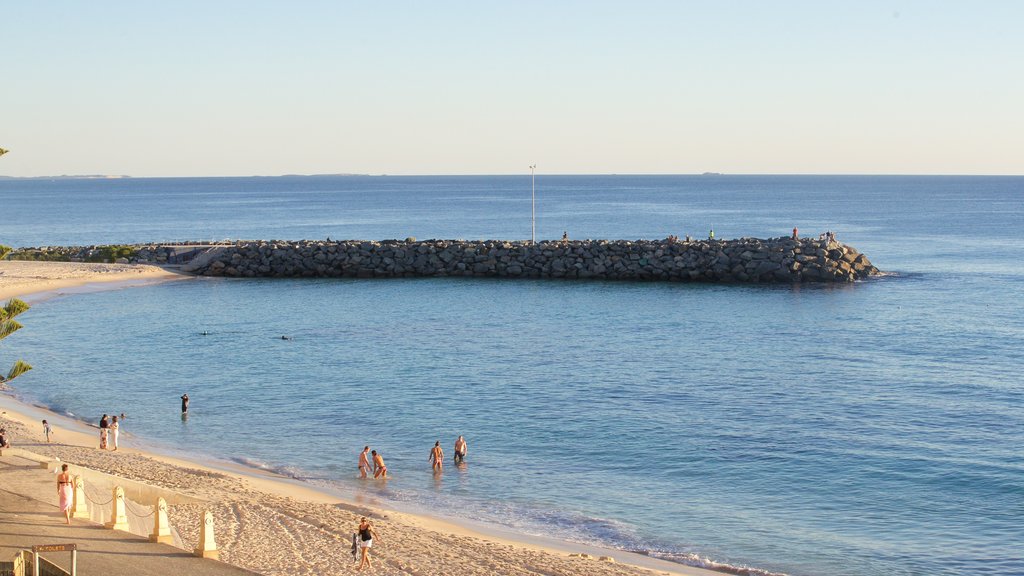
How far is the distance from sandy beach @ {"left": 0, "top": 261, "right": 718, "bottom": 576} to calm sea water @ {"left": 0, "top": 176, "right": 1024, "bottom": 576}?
44.3 inches

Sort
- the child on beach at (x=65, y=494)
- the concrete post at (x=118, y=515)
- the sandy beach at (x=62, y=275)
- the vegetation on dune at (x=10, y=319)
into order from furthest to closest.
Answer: the sandy beach at (x=62, y=275) → the vegetation on dune at (x=10, y=319) → the concrete post at (x=118, y=515) → the child on beach at (x=65, y=494)

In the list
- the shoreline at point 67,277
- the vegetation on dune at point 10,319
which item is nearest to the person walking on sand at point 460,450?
the vegetation on dune at point 10,319

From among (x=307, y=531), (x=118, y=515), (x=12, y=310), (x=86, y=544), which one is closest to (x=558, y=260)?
(x=12, y=310)

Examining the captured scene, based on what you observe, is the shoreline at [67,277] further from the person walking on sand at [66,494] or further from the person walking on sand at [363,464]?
the person walking on sand at [66,494]

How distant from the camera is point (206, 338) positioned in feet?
145

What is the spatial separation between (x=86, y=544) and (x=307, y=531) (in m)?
4.42

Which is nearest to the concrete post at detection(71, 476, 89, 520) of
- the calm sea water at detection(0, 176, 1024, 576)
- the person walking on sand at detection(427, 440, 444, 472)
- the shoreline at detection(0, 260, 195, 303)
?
the calm sea water at detection(0, 176, 1024, 576)

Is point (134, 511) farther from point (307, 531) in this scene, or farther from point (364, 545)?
point (364, 545)

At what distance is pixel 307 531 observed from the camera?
1964 cm

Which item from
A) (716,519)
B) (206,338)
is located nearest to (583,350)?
(206,338)

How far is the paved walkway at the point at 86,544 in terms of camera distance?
15359 mm

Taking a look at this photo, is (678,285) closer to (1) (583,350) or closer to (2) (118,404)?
(1) (583,350)

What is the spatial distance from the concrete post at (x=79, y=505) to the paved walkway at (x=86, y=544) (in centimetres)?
26

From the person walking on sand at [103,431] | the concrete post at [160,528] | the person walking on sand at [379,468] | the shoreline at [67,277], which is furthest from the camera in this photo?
the shoreline at [67,277]
